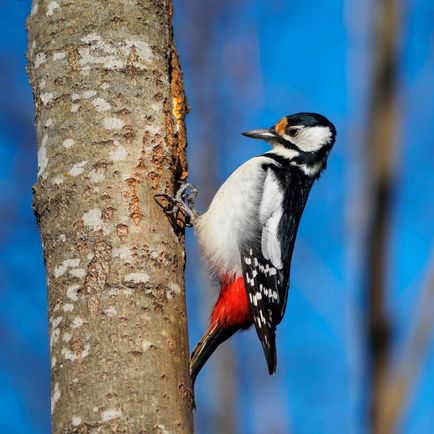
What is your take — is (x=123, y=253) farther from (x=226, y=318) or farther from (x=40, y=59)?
(x=226, y=318)

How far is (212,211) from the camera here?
411 cm

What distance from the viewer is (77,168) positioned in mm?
2633

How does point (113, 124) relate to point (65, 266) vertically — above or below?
above

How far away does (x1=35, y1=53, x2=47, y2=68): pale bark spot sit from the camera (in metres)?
2.86

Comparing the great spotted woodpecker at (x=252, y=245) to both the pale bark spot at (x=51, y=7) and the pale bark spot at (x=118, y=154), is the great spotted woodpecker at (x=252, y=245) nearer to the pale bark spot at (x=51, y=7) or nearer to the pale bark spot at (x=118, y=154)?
the pale bark spot at (x=118, y=154)

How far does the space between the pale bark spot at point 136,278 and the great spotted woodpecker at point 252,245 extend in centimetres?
117

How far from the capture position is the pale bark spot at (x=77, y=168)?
262 cm

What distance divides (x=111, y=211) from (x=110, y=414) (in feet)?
2.54

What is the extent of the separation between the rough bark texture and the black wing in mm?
991

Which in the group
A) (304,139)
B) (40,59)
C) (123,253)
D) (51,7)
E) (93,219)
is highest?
(51,7)

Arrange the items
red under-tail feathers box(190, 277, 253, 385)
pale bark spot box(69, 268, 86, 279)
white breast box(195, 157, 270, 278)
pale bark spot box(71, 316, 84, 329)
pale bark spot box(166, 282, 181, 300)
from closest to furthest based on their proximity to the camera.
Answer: pale bark spot box(71, 316, 84, 329) → pale bark spot box(69, 268, 86, 279) → pale bark spot box(166, 282, 181, 300) → red under-tail feathers box(190, 277, 253, 385) → white breast box(195, 157, 270, 278)

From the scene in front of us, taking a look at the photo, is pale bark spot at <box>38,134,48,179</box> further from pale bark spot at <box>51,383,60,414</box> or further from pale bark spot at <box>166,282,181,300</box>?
pale bark spot at <box>51,383,60,414</box>

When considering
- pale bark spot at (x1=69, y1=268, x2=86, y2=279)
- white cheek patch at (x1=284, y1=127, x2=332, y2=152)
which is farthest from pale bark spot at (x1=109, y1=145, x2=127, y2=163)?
white cheek patch at (x1=284, y1=127, x2=332, y2=152)

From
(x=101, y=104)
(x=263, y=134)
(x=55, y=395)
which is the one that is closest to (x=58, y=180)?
(x=101, y=104)
